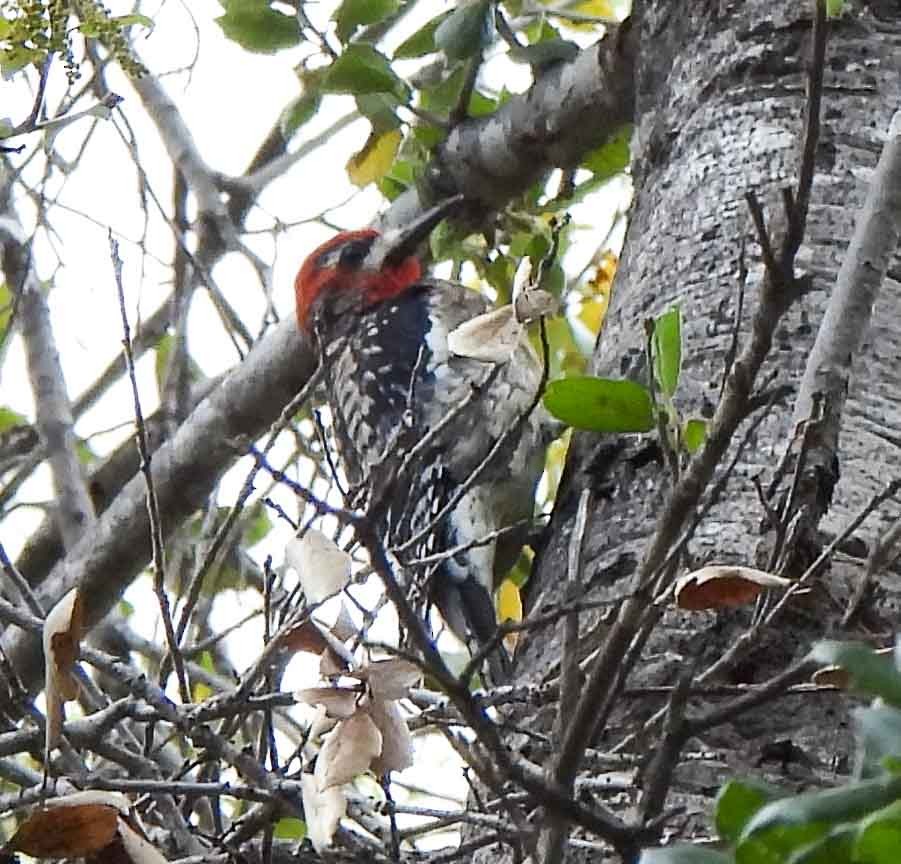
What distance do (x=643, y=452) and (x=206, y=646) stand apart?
0.52 meters

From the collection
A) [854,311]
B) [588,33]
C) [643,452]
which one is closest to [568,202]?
[588,33]

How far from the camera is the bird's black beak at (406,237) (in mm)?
2756

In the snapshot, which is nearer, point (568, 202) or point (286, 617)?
point (286, 617)

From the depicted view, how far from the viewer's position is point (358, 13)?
251 cm

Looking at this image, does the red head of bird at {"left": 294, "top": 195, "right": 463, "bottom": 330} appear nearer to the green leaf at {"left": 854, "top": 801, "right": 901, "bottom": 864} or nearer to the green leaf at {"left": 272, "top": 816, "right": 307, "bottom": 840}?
the green leaf at {"left": 272, "top": 816, "right": 307, "bottom": 840}

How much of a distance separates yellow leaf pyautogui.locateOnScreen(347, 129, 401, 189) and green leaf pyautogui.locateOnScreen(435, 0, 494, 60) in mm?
449

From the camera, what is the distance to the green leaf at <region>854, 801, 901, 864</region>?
1.98 ft

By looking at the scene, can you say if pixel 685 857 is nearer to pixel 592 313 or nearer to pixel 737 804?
pixel 737 804

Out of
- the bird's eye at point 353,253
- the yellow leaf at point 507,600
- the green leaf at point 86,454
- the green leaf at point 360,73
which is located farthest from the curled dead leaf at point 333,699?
the bird's eye at point 353,253

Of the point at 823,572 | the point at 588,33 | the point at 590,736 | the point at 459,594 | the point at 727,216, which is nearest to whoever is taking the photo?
the point at 590,736

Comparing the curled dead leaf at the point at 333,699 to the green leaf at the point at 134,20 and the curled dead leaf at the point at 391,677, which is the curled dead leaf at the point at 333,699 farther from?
the green leaf at the point at 134,20

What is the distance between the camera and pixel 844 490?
5.07 feet

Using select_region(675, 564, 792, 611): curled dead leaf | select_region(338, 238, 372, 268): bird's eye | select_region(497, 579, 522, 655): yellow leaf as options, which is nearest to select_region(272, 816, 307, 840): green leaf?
select_region(675, 564, 792, 611): curled dead leaf

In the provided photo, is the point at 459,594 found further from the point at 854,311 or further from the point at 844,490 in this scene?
the point at 854,311
